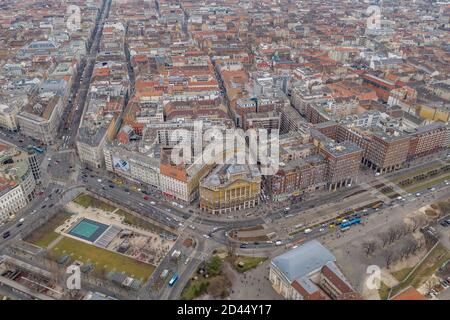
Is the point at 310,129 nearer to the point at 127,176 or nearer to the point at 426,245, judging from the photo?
the point at 426,245

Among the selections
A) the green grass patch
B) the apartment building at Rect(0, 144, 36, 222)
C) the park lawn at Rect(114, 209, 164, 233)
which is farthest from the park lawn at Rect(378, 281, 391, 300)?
the apartment building at Rect(0, 144, 36, 222)

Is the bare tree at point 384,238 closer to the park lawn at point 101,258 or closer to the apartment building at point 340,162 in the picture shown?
the apartment building at point 340,162

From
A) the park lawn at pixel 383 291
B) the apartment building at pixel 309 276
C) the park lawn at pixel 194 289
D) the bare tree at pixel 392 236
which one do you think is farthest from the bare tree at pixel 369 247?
the park lawn at pixel 194 289

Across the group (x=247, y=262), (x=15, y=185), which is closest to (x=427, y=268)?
(x=247, y=262)

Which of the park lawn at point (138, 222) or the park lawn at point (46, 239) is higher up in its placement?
the park lawn at point (46, 239)

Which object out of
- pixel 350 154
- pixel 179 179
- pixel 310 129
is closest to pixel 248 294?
pixel 179 179
